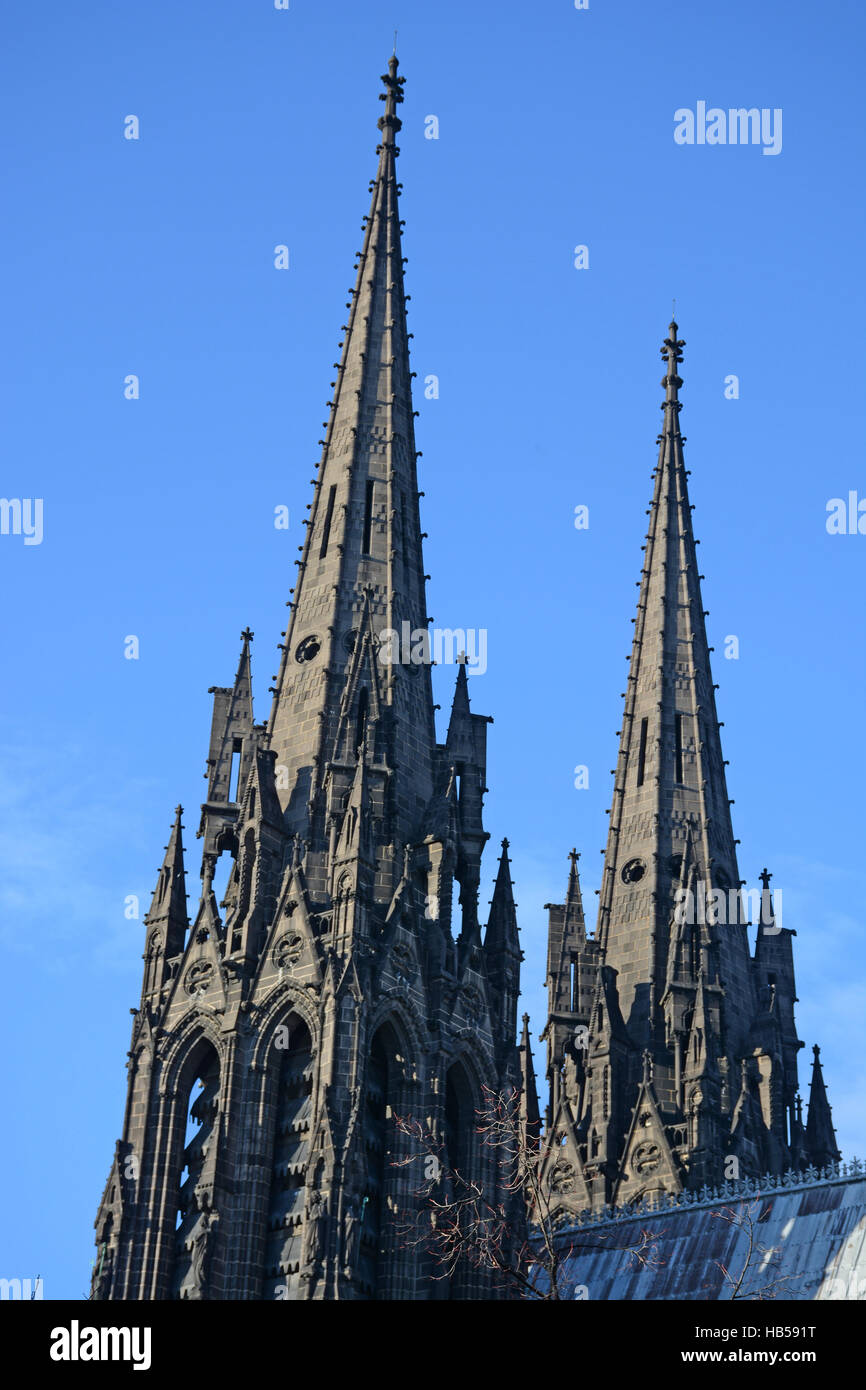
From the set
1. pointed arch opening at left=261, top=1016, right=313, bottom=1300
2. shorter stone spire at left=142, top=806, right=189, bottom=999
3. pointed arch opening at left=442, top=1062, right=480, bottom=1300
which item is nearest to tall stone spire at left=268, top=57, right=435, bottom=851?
shorter stone spire at left=142, top=806, right=189, bottom=999

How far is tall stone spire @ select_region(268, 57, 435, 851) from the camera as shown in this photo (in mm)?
55188

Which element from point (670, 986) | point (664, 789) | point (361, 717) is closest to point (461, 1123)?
point (361, 717)

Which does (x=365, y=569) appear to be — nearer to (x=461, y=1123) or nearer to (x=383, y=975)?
(x=383, y=975)

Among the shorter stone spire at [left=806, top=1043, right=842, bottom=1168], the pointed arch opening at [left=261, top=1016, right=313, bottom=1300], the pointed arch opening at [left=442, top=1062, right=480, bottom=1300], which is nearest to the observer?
the pointed arch opening at [left=261, top=1016, right=313, bottom=1300]

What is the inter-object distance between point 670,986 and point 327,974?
49.1ft

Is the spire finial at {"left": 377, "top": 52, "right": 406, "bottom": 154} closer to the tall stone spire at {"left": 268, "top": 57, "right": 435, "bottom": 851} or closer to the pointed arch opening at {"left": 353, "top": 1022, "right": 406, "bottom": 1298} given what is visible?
the tall stone spire at {"left": 268, "top": 57, "right": 435, "bottom": 851}

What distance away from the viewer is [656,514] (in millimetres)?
73938

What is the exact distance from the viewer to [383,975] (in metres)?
50.7

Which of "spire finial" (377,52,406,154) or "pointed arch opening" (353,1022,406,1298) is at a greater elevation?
"spire finial" (377,52,406,154)

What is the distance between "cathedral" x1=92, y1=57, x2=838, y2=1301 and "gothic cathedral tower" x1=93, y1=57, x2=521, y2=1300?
0.07m

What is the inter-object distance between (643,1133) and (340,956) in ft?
44.2
